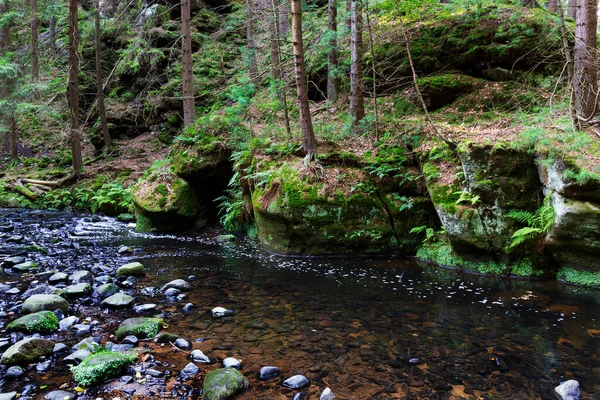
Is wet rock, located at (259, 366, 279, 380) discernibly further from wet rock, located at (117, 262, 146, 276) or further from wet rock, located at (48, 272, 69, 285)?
wet rock, located at (48, 272, 69, 285)

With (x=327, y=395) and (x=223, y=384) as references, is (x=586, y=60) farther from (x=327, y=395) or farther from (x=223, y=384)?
(x=223, y=384)

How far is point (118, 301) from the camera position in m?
6.30

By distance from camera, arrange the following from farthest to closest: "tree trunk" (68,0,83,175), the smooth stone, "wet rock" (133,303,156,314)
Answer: "tree trunk" (68,0,83,175) < "wet rock" (133,303,156,314) < the smooth stone

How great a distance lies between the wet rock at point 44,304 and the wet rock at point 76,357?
1681 mm

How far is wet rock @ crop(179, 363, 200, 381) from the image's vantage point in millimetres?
4262

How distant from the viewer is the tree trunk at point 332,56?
13.6m

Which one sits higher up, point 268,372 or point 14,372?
point 14,372

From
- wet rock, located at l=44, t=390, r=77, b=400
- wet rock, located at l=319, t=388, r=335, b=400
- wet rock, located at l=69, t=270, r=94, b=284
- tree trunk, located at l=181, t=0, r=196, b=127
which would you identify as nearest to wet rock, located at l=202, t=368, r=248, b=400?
wet rock, located at l=319, t=388, r=335, b=400

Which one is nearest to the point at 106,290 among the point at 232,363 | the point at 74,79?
the point at 232,363

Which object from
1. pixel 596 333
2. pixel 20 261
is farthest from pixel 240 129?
pixel 596 333

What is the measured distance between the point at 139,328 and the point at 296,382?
2.52m

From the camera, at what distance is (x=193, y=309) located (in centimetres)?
629

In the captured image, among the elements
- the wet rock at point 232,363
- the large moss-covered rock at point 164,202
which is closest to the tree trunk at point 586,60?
the wet rock at point 232,363

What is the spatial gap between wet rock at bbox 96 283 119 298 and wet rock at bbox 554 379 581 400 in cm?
687
